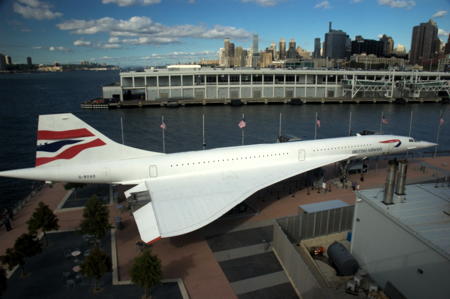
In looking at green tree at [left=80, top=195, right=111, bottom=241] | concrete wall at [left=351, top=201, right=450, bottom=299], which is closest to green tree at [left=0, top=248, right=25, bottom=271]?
green tree at [left=80, top=195, right=111, bottom=241]

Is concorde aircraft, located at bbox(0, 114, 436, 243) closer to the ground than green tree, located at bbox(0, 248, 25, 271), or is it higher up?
higher up

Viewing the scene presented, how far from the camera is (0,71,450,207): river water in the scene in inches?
2052

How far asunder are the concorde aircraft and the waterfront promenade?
2.24 meters

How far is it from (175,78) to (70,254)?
3298 inches

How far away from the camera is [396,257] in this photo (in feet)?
47.1

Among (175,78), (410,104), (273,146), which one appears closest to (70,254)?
(273,146)

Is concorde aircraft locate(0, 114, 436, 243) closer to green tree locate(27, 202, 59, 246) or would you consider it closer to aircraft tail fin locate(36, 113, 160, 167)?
aircraft tail fin locate(36, 113, 160, 167)

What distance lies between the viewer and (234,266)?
56.3 feet

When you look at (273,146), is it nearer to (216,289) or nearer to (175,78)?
(216,289)

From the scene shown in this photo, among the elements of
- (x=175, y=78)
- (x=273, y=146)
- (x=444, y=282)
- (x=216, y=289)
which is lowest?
(x=216, y=289)

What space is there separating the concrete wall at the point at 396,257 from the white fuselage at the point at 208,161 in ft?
34.6

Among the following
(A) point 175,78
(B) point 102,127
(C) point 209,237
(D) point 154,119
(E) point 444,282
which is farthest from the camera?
(A) point 175,78

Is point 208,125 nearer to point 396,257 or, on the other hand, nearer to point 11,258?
point 11,258

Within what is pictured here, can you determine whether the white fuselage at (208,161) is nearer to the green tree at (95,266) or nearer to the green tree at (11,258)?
the green tree at (11,258)
